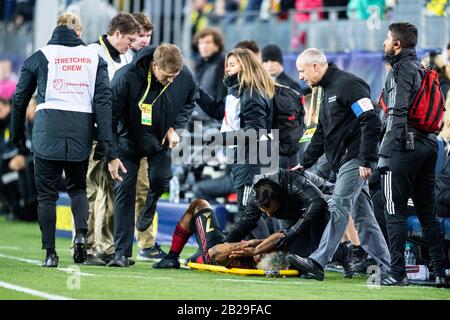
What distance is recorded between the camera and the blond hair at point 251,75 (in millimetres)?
10312

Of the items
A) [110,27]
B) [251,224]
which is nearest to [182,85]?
[110,27]

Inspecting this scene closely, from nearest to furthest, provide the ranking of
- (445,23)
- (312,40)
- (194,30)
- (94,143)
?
(94,143)
(445,23)
(312,40)
(194,30)

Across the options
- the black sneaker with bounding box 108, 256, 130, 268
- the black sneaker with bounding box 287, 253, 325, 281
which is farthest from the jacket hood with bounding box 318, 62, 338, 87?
the black sneaker with bounding box 108, 256, 130, 268

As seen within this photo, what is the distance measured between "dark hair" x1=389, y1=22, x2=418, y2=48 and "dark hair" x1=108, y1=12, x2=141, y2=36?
2.58 m

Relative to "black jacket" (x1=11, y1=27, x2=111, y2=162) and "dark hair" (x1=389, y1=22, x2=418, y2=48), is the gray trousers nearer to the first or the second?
"dark hair" (x1=389, y1=22, x2=418, y2=48)

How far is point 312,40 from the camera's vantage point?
1448 centimetres

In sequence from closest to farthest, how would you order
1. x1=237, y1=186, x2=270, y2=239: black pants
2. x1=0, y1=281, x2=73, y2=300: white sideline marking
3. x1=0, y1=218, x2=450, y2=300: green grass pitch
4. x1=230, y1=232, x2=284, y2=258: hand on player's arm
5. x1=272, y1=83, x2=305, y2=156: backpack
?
x1=0, y1=281, x2=73, y2=300: white sideline marking, x1=0, y1=218, x2=450, y2=300: green grass pitch, x1=230, y1=232, x2=284, y2=258: hand on player's arm, x1=237, y1=186, x2=270, y2=239: black pants, x1=272, y1=83, x2=305, y2=156: backpack

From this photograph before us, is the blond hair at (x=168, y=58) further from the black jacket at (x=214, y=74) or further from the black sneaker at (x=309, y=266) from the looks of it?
the black jacket at (x=214, y=74)

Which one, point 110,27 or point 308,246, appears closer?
point 308,246

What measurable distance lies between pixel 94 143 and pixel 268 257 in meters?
2.17

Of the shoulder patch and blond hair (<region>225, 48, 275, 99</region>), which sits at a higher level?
blond hair (<region>225, 48, 275, 99</region>)

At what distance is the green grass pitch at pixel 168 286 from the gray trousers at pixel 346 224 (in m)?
0.25

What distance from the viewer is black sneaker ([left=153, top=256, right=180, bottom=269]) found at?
9.78 meters

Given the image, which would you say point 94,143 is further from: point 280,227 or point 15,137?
point 280,227
